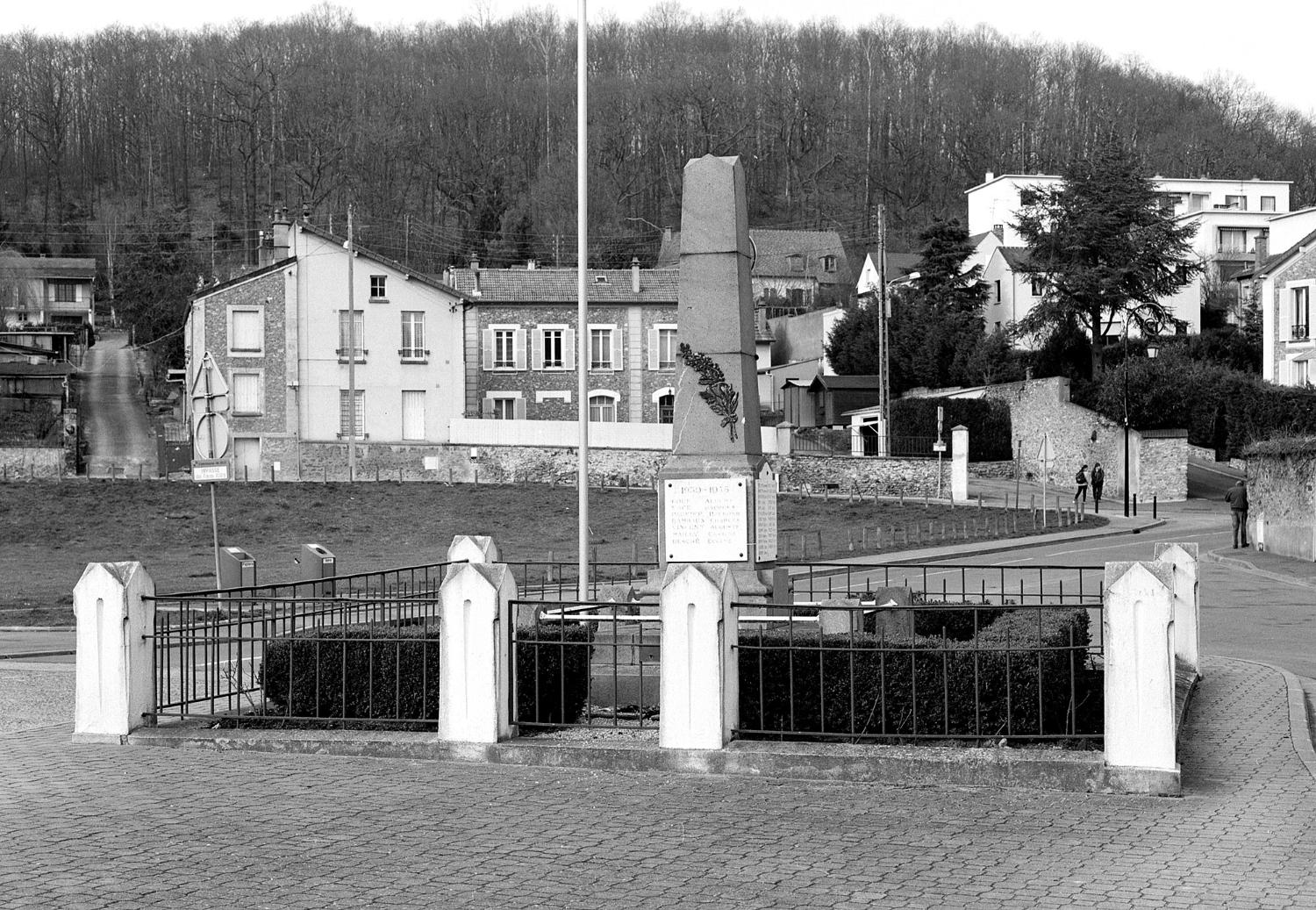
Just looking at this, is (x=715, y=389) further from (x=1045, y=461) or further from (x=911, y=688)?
(x=1045, y=461)

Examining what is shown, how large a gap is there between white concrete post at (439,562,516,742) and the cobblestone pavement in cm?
34

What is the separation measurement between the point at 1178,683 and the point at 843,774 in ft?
17.7

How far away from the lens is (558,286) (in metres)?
67.3

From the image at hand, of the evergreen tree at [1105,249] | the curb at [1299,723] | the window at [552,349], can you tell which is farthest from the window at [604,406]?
the curb at [1299,723]

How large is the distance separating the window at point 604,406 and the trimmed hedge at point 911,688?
179 ft

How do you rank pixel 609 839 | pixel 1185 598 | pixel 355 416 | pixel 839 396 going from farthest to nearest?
1. pixel 839 396
2. pixel 355 416
3. pixel 1185 598
4. pixel 609 839

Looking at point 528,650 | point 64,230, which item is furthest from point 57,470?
point 64,230

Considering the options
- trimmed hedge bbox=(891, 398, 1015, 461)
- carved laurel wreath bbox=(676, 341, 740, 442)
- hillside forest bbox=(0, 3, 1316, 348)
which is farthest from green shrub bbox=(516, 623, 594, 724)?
hillside forest bbox=(0, 3, 1316, 348)

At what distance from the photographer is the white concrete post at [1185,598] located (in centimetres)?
1500

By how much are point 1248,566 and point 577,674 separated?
80.7ft

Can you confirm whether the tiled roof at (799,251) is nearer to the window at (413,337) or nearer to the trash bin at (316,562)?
the window at (413,337)

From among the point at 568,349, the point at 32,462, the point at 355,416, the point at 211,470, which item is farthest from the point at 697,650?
the point at 568,349

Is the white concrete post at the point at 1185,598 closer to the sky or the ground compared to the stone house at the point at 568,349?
closer to the ground

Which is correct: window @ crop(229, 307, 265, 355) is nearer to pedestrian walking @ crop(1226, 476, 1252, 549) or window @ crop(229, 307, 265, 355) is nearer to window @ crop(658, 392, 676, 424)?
window @ crop(658, 392, 676, 424)
